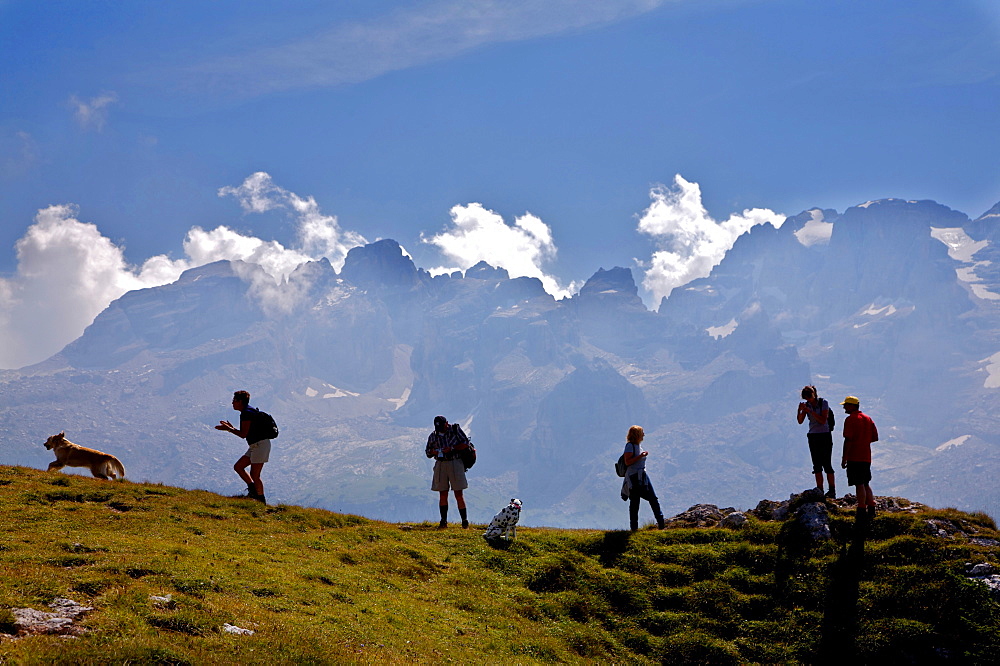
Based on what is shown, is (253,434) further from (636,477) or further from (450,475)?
(636,477)

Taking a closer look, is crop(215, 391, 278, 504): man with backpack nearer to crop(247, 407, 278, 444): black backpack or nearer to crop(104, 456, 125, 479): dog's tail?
crop(247, 407, 278, 444): black backpack

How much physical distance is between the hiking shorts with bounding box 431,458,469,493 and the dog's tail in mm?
14429

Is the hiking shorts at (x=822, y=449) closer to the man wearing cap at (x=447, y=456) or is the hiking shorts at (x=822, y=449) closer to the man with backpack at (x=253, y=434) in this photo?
the man wearing cap at (x=447, y=456)

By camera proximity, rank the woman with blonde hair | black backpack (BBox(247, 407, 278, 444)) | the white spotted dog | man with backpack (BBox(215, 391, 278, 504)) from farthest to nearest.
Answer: black backpack (BBox(247, 407, 278, 444)) → man with backpack (BBox(215, 391, 278, 504)) → the white spotted dog → the woman with blonde hair

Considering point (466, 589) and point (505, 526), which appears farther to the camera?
point (505, 526)

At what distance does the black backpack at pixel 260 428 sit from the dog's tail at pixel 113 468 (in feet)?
25.7

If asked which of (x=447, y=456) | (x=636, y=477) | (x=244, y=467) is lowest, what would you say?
(x=636, y=477)

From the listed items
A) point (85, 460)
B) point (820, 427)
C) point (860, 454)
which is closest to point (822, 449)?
point (820, 427)

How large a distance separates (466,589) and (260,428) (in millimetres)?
11214

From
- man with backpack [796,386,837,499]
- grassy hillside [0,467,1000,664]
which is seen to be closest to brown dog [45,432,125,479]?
grassy hillside [0,467,1000,664]

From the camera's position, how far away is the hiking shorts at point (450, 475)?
26.0 meters

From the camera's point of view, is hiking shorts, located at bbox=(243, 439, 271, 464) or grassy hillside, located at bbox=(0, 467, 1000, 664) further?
hiking shorts, located at bbox=(243, 439, 271, 464)

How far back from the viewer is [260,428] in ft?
84.1

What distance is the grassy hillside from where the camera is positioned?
507 inches
